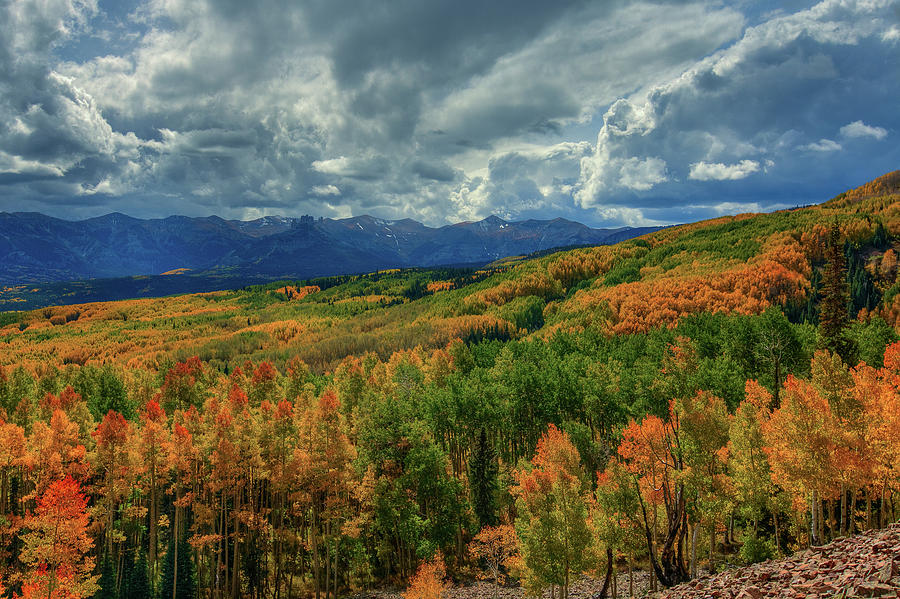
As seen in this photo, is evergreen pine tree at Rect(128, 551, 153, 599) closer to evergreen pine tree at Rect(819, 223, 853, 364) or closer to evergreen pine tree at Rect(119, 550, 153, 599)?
evergreen pine tree at Rect(119, 550, 153, 599)

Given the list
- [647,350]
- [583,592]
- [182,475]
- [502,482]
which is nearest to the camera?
[583,592]

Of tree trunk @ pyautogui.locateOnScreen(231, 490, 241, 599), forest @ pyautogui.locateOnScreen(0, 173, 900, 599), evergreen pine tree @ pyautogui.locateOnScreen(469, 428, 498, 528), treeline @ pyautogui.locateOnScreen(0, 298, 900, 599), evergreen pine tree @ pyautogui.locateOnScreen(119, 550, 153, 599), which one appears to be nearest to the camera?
treeline @ pyautogui.locateOnScreen(0, 298, 900, 599)

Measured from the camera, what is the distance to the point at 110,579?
46.0 m

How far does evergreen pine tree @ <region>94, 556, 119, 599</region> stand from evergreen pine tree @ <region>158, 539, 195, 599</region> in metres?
4.10

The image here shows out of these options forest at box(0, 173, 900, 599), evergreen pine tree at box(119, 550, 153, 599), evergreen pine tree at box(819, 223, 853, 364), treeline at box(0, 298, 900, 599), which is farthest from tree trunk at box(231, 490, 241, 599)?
evergreen pine tree at box(819, 223, 853, 364)

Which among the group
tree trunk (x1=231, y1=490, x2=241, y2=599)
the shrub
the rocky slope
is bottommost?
tree trunk (x1=231, y1=490, x2=241, y2=599)

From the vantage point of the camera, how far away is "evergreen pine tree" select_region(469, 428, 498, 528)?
194ft

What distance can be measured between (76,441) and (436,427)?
162ft

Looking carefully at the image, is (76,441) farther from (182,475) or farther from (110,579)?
(110,579)

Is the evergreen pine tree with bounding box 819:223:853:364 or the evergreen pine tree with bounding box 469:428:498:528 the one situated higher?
the evergreen pine tree with bounding box 819:223:853:364

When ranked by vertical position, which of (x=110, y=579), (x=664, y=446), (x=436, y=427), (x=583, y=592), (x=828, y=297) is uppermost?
(x=828, y=297)

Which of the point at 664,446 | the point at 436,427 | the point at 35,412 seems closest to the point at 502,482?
the point at 436,427

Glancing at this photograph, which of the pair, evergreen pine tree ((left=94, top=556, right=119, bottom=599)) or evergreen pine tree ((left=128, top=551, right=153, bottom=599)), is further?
evergreen pine tree ((left=128, top=551, right=153, bottom=599))

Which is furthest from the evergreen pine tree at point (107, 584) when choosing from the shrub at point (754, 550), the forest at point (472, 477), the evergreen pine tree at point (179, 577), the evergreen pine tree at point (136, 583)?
the shrub at point (754, 550)
